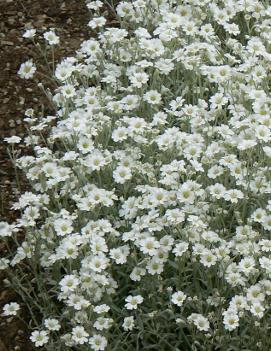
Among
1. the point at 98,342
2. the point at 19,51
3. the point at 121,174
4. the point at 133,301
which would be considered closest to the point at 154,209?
the point at 121,174

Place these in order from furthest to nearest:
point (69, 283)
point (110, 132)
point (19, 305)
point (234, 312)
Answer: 1. point (110, 132)
2. point (19, 305)
3. point (69, 283)
4. point (234, 312)

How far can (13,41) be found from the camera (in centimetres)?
584

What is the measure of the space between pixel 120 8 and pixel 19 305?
2130 mm

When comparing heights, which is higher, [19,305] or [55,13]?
[55,13]

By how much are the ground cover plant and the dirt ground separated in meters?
0.34

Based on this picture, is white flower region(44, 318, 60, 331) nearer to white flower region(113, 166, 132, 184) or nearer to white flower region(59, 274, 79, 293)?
white flower region(59, 274, 79, 293)

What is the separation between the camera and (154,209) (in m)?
3.99

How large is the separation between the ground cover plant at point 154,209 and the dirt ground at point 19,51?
1.13 feet

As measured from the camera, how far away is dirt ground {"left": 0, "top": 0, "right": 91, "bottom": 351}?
4879 mm

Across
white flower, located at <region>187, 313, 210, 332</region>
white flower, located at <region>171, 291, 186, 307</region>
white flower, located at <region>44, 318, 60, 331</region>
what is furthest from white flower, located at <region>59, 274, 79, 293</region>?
white flower, located at <region>187, 313, 210, 332</region>

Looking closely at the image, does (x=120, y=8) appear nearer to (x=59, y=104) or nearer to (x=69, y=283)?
(x=59, y=104)

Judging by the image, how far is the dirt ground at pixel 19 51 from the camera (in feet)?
16.0

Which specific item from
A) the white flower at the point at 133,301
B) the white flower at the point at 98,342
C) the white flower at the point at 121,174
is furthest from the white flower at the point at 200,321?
the white flower at the point at 121,174

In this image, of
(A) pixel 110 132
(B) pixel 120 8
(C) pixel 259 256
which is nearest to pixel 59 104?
(A) pixel 110 132
